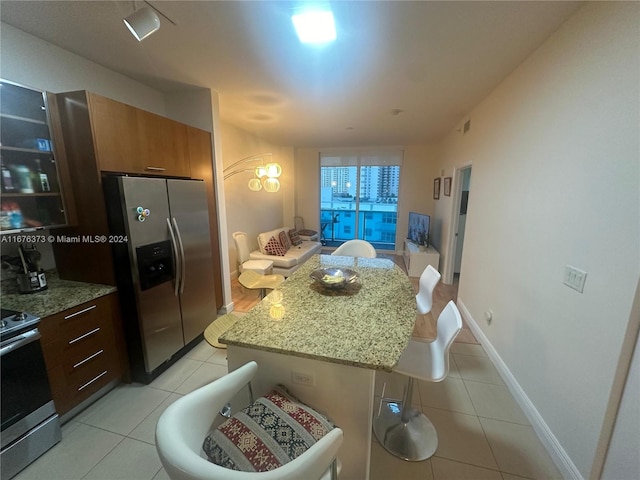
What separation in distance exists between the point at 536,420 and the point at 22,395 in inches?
123

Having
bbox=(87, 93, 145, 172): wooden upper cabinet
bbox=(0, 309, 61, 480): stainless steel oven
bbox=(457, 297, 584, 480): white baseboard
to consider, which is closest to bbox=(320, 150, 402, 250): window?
bbox=(457, 297, 584, 480): white baseboard

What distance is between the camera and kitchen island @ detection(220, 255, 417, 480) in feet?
3.56

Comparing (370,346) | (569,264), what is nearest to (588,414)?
(569,264)

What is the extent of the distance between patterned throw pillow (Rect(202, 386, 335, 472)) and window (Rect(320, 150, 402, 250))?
18.7 ft

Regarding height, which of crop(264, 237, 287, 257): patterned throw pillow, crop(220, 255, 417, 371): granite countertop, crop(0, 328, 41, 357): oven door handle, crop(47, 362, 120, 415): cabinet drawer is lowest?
crop(47, 362, 120, 415): cabinet drawer

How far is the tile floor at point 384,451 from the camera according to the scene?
4.67 ft

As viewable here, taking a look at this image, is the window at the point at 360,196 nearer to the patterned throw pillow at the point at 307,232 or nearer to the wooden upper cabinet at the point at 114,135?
the patterned throw pillow at the point at 307,232

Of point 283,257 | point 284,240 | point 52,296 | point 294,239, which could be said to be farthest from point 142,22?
point 294,239

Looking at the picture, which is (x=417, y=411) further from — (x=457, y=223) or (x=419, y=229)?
(x=419, y=229)

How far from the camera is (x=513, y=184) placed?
2141 millimetres

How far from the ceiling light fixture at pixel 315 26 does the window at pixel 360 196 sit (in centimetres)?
449

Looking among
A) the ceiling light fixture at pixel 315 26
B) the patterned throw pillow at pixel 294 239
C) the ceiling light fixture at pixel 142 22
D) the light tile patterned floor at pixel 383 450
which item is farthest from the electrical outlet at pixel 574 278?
the patterned throw pillow at pixel 294 239

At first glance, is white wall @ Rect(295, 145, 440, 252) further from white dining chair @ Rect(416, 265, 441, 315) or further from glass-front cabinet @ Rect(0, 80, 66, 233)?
glass-front cabinet @ Rect(0, 80, 66, 233)

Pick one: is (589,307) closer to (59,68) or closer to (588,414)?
(588,414)
